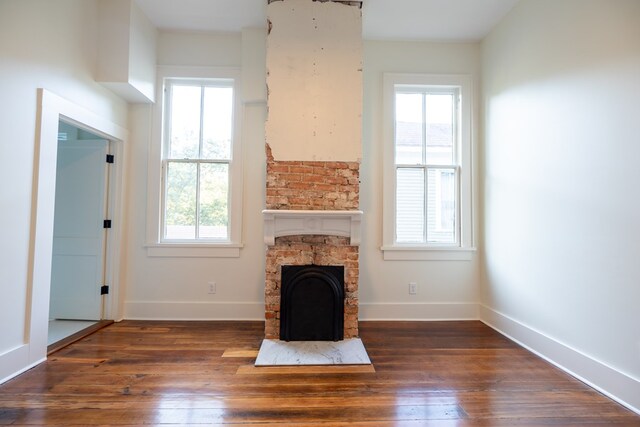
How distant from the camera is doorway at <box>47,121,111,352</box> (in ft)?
10.9

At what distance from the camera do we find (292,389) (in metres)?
2.06

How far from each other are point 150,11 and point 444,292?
171 inches

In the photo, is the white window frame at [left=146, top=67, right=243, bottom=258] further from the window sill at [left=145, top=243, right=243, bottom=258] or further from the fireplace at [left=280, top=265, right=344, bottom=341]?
the fireplace at [left=280, top=265, right=344, bottom=341]

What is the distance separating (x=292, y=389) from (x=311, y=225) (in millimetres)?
1312

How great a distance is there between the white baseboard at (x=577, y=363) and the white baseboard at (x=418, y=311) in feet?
1.13

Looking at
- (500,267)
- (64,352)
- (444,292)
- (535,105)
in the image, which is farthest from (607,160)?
(64,352)

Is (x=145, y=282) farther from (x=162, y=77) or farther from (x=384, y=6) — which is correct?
(x=384, y=6)

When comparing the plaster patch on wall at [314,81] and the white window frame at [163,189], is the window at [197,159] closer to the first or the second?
the white window frame at [163,189]

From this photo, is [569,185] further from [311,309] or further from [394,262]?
[311,309]

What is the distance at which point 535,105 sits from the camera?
2.74 metres

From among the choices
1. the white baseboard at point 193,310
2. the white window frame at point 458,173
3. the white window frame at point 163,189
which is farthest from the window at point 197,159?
the white window frame at point 458,173

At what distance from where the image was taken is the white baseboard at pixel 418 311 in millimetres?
3465

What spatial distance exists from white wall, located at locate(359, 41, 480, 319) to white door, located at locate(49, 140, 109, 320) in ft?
9.30

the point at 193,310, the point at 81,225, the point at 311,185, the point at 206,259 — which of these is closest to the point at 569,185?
the point at 311,185
